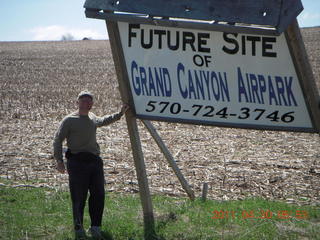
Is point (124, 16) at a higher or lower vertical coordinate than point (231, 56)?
higher

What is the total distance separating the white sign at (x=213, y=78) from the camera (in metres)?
5.29

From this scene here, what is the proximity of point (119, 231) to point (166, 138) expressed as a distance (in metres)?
6.41

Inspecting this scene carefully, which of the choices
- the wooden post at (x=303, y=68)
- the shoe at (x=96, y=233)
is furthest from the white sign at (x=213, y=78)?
the shoe at (x=96, y=233)

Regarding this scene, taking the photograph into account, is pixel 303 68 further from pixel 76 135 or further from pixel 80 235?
pixel 80 235

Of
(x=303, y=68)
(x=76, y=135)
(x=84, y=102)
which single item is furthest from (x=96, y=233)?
(x=303, y=68)

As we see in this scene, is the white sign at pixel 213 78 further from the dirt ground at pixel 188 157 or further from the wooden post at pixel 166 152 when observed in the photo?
the dirt ground at pixel 188 157

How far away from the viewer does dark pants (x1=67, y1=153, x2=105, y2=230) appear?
623 centimetres

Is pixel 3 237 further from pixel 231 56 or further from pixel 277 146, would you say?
pixel 277 146

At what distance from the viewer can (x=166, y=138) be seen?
12.7 meters

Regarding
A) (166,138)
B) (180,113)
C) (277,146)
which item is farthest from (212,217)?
(166,138)
